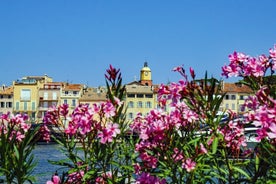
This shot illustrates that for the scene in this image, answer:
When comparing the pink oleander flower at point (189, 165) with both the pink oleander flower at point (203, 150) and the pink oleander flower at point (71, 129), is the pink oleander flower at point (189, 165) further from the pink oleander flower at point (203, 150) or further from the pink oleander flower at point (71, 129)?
the pink oleander flower at point (71, 129)

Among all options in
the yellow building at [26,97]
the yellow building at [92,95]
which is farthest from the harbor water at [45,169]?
the yellow building at [26,97]

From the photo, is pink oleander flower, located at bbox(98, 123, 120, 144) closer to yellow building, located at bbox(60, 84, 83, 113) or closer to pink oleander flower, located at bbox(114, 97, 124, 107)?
pink oleander flower, located at bbox(114, 97, 124, 107)

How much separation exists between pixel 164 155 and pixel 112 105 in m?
0.39

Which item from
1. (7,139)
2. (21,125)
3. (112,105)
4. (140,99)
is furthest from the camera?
(140,99)

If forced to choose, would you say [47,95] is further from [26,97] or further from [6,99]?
[6,99]

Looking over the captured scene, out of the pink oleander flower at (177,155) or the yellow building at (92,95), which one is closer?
the pink oleander flower at (177,155)

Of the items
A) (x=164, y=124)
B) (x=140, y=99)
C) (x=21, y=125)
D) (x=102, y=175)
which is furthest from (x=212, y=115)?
(x=140, y=99)

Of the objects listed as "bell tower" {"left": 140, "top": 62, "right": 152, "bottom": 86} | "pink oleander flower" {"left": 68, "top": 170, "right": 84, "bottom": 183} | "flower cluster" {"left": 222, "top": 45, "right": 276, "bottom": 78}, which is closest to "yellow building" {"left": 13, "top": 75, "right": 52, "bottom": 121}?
"bell tower" {"left": 140, "top": 62, "right": 152, "bottom": 86}

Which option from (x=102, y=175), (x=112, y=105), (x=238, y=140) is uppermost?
(x=112, y=105)

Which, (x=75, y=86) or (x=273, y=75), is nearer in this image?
(x=273, y=75)

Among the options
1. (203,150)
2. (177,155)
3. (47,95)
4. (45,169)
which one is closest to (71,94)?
(47,95)

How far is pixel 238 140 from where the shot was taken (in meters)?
2.94

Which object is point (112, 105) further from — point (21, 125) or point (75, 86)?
point (75, 86)

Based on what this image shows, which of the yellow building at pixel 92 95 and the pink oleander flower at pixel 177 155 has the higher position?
the yellow building at pixel 92 95
